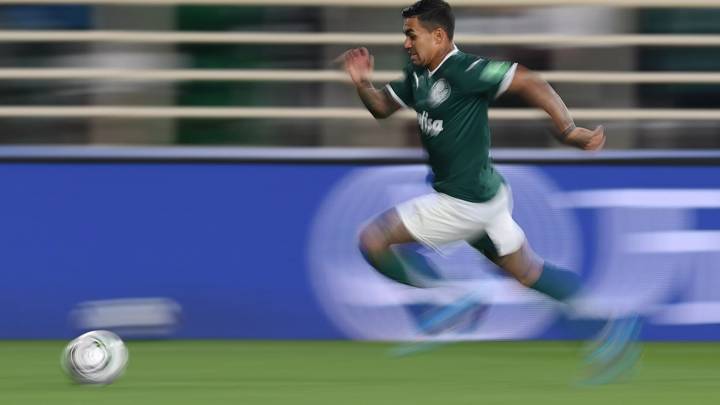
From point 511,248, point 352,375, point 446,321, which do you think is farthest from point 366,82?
point 446,321

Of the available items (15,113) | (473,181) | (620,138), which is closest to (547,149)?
(620,138)

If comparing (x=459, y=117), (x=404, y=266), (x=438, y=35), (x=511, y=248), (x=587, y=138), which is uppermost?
(x=438, y=35)

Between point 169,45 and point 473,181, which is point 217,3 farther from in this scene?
point 473,181

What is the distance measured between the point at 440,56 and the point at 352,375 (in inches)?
64.2

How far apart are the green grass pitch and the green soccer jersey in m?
Answer: 0.96

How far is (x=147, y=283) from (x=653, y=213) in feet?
9.73

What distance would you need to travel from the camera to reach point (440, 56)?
24.9 ft

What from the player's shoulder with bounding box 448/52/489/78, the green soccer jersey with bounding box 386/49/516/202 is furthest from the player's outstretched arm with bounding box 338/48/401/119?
the player's shoulder with bounding box 448/52/489/78

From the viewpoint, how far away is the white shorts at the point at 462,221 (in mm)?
7695

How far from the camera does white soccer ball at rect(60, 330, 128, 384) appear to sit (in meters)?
7.13

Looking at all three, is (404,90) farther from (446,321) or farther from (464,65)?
(446,321)

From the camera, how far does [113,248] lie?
9.32 meters

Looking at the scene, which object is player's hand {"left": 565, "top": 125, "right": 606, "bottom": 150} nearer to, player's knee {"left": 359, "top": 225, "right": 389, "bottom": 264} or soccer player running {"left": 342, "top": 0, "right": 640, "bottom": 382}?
soccer player running {"left": 342, "top": 0, "right": 640, "bottom": 382}

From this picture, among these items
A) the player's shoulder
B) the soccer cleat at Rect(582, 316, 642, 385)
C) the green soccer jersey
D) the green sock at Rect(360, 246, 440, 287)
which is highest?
the player's shoulder
